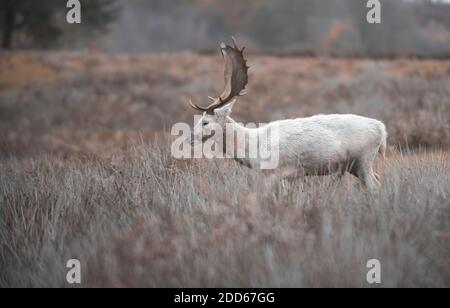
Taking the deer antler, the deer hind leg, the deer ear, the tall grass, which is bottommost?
the tall grass

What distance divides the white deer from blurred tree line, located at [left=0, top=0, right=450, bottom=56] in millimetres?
32304

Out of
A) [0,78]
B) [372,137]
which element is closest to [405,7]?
[0,78]

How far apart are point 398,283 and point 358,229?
70 centimetres

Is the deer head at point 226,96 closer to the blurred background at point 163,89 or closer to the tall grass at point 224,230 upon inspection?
the tall grass at point 224,230

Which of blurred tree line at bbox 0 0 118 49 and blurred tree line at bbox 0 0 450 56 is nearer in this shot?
blurred tree line at bbox 0 0 118 49

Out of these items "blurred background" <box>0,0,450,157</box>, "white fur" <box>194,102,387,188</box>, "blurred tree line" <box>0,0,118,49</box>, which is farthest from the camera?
"blurred tree line" <box>0,0,118,49</box>

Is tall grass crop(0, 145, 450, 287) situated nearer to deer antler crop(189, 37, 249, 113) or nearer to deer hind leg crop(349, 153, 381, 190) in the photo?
deer hind leg crop(349, 153, 381, 190)

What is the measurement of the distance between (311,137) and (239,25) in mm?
62035

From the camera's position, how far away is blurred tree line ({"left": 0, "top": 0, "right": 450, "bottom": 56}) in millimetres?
38375

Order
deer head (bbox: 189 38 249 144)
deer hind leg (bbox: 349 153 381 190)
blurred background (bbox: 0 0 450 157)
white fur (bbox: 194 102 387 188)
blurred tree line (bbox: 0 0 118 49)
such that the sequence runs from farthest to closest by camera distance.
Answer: blurred tree line (bbox: 0 0 118 49) → blurred background (bbox: 0 0 450 157) → deer head (bbox: 189 38 249 144) → deer hind leg (bbox: 349 153 381 190) → white fur (bbox: 194 102 387 188)

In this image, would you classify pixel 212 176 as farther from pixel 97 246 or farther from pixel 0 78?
pixel 0 78

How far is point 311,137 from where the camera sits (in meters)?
6.55

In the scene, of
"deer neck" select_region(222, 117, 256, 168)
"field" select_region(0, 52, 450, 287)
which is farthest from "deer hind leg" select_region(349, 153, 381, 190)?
"deer neck" select_region(222, 117, 256, 168)

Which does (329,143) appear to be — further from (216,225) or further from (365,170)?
(216,225)
